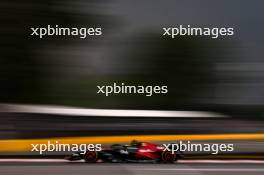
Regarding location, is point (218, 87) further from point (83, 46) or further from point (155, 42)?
point (83, 46)

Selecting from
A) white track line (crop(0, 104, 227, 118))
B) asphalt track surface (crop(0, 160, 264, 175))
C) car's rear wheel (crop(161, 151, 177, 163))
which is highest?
white track line (crop(0, 104, 227, 118))

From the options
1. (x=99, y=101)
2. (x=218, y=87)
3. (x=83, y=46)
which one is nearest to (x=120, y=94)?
(x=99, y=101)

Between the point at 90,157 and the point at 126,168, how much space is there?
1.55 ft

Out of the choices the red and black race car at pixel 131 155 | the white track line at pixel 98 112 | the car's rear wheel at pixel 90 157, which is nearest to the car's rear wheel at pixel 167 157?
the red and black race car at pixel 131 155

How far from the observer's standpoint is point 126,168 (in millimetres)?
5500

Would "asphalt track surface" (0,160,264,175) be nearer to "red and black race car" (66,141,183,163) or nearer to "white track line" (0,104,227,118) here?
"red and black race car" (66,141,183,163)

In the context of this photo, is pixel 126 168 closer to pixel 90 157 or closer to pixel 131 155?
pixel 131 155

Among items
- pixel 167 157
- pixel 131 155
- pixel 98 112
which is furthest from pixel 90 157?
pixel 167 157

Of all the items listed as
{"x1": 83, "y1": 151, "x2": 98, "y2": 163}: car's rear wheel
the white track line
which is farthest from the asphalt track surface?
the white track line

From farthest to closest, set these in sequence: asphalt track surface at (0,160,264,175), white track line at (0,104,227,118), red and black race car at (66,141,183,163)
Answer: white track line at (0,104,227,118)
red and black race car at (66,141,183,163)
asphalt track surface at (0,160,264,175)

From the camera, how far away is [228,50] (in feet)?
20.7

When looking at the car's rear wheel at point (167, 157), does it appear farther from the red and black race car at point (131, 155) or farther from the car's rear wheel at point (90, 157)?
the car's rear wheel at point (90, 157)

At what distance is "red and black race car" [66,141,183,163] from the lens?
5.68 meters

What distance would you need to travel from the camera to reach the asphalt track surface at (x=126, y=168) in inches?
209
